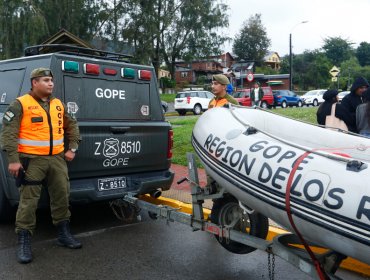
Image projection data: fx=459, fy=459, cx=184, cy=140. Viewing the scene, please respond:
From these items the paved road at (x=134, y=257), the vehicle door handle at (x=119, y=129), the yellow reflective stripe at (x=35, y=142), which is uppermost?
the vehicle door handle at (x=119, y=129)

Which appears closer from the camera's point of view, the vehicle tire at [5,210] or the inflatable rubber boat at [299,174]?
the inflatable rubber boat at [299,174]

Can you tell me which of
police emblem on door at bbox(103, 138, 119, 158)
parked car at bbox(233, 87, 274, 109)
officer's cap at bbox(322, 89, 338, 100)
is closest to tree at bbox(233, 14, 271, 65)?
parked car at bbox(233, 87, 274, 109)

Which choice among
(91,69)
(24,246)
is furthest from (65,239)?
(91,69)

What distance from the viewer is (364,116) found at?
532 centimetres

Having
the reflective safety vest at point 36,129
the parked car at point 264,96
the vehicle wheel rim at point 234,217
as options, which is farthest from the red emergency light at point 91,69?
the parked car at point 264,96

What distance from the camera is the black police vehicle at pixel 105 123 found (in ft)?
15.9

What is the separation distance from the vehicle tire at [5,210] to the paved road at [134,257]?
4.4 inches

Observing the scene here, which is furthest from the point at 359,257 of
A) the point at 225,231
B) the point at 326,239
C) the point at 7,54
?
the point at 7,54

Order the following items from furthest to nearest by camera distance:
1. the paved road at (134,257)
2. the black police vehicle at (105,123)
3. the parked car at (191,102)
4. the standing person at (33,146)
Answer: the parked car at (191,102) → the black police vehicle at (105,123) → the standing person at (33,146) → the paved road at (134,257)

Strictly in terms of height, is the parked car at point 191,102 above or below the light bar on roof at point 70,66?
below

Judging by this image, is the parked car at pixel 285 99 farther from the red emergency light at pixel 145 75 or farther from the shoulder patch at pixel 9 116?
the shoulder patch at pixel 9 116

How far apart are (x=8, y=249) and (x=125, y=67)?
2.36m

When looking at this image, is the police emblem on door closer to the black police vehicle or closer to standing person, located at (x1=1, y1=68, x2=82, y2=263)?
the black police vehicle

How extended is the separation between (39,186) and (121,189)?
3.40ft
